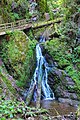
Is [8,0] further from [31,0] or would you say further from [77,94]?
[77,94]

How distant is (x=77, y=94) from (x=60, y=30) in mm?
6918

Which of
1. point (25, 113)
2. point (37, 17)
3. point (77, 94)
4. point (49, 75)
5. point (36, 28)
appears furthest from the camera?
point (37, 17)

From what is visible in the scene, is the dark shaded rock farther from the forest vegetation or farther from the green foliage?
the green foliage

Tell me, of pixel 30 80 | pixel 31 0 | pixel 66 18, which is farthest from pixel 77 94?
pixel 31 0

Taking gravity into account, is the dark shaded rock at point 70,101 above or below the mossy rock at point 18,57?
below

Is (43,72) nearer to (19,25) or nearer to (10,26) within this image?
(10,26)

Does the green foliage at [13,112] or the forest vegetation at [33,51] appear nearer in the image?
the green foliage at [13,112]

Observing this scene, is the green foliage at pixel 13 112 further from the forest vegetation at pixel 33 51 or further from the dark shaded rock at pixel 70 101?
the dark shaded rock at pixel 70 101

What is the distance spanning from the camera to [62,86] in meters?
15.8

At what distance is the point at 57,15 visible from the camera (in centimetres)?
2639

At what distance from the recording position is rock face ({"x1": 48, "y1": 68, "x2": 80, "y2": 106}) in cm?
1489

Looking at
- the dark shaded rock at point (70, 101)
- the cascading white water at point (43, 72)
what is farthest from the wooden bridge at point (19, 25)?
the dark shaded rock at point (70, 101)

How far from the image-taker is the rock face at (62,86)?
14886mm

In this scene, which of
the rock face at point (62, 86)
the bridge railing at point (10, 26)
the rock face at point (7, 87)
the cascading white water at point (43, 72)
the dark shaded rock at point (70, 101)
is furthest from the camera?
the bridge railing at point (10, 26)
